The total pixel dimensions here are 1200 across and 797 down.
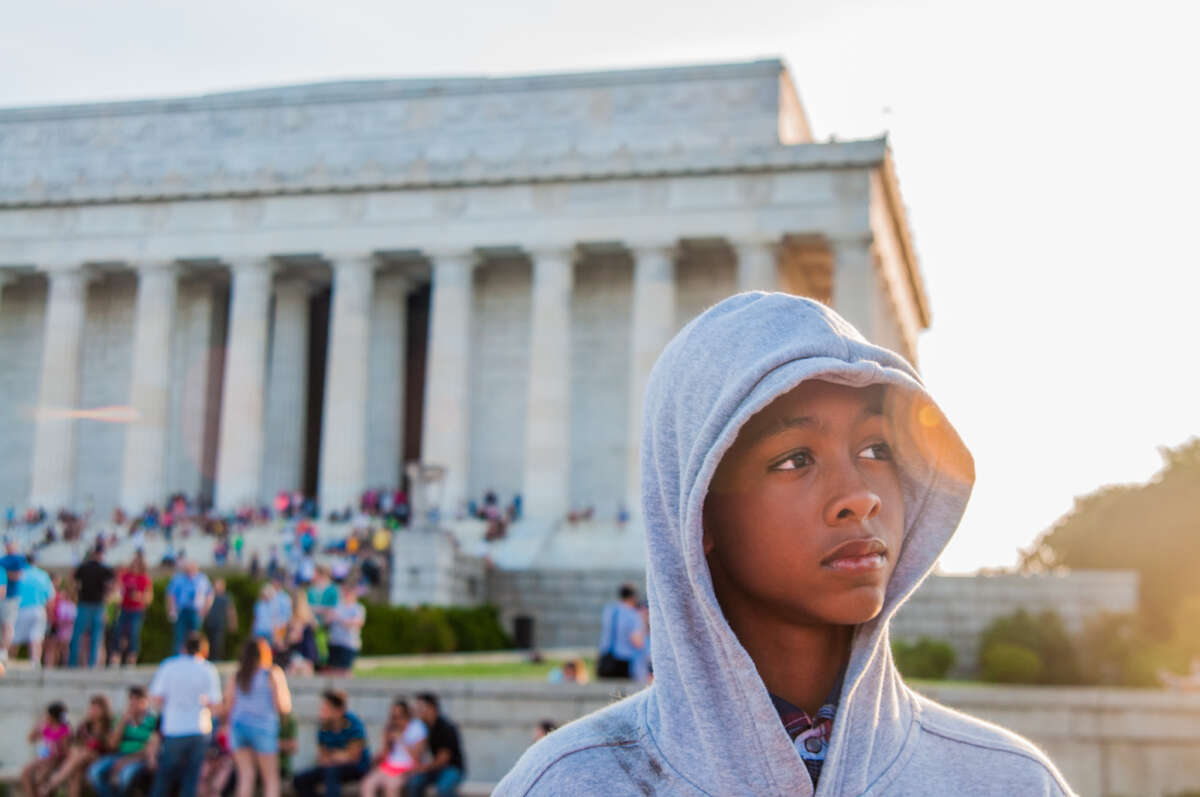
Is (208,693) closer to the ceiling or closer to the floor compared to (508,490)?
closer to the floor

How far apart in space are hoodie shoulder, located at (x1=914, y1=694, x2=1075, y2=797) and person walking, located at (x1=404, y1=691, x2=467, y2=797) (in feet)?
40.0

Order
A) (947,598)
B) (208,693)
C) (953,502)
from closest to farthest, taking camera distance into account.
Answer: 1. (953,502)
2. (208,693)
3. (947,598)

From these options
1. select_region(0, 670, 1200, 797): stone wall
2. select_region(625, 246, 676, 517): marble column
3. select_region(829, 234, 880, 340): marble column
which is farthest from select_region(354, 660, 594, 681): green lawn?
select_region(829, 234, 880, 340): marble column

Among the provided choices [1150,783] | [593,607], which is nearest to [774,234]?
[593,607]

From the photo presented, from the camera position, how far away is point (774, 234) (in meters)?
48.5

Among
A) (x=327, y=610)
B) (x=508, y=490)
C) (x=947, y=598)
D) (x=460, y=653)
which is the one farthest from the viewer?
(x=508, y=490)

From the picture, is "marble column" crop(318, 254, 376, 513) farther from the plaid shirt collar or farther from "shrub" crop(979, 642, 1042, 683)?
the plaid shirt collar

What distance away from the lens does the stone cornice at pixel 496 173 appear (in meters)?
48.2

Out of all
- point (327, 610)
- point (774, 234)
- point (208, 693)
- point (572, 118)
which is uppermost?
point (572, 118)

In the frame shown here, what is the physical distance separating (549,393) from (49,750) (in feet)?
114

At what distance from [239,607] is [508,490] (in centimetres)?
2417

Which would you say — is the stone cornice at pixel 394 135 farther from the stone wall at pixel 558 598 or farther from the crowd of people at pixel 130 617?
the crowd of people at pixel 130 617

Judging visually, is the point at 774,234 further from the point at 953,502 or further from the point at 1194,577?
the point at 953,502

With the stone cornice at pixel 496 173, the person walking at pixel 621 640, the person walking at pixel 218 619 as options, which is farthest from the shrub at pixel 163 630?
the stone cornice at pixel 496 173
